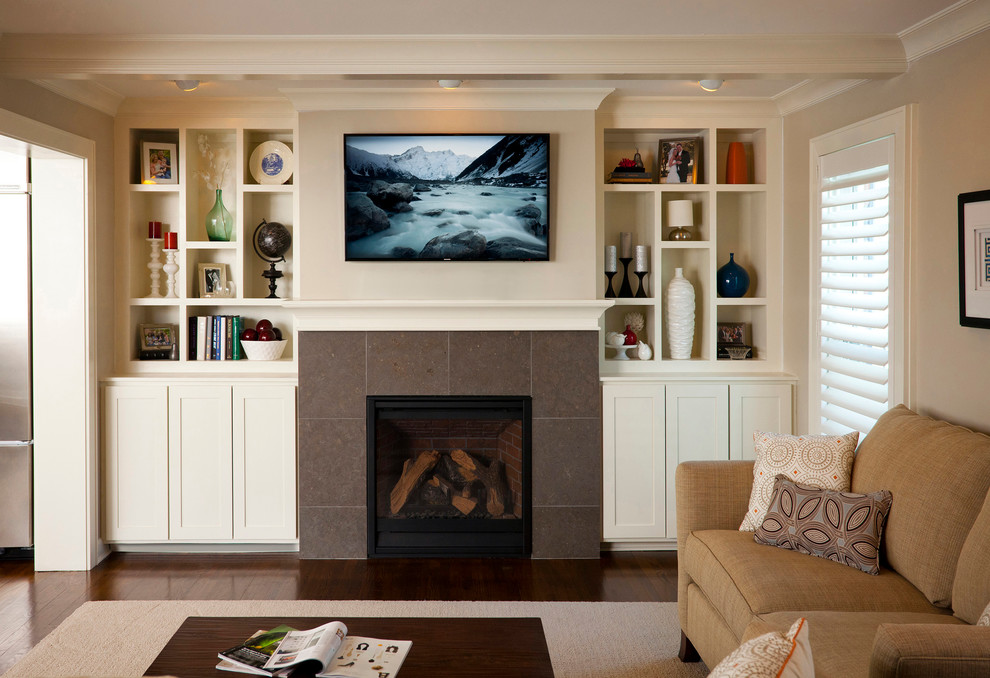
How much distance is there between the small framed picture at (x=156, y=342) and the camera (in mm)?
4555

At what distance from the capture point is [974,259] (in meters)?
2.86

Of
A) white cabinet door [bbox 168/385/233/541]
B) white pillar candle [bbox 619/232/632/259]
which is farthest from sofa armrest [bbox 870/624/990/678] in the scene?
white cabinet door [bbox 168/385/233/541]

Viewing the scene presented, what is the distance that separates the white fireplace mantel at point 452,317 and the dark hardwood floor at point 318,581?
3.99 feet

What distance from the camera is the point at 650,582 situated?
394 cm

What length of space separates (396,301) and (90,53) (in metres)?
1.70

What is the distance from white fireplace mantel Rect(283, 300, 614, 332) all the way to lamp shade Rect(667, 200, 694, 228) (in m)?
0.76

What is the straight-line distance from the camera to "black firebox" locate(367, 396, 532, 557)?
14.0ft

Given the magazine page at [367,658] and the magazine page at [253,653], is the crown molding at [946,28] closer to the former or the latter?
the magazine page at [367,658]

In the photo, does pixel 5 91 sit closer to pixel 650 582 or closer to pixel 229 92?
pixel 229 92

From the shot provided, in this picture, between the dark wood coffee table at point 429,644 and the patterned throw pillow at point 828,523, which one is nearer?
the dark wood coffee table at point 429,644

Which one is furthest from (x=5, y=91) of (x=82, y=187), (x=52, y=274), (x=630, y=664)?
(x=630, y=664)

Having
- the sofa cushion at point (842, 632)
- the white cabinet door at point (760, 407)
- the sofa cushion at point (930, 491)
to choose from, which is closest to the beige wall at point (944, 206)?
the sofa cushion at point (930, 491)

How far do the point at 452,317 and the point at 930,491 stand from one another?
2.36 meters

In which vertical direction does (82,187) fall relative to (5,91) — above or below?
below
